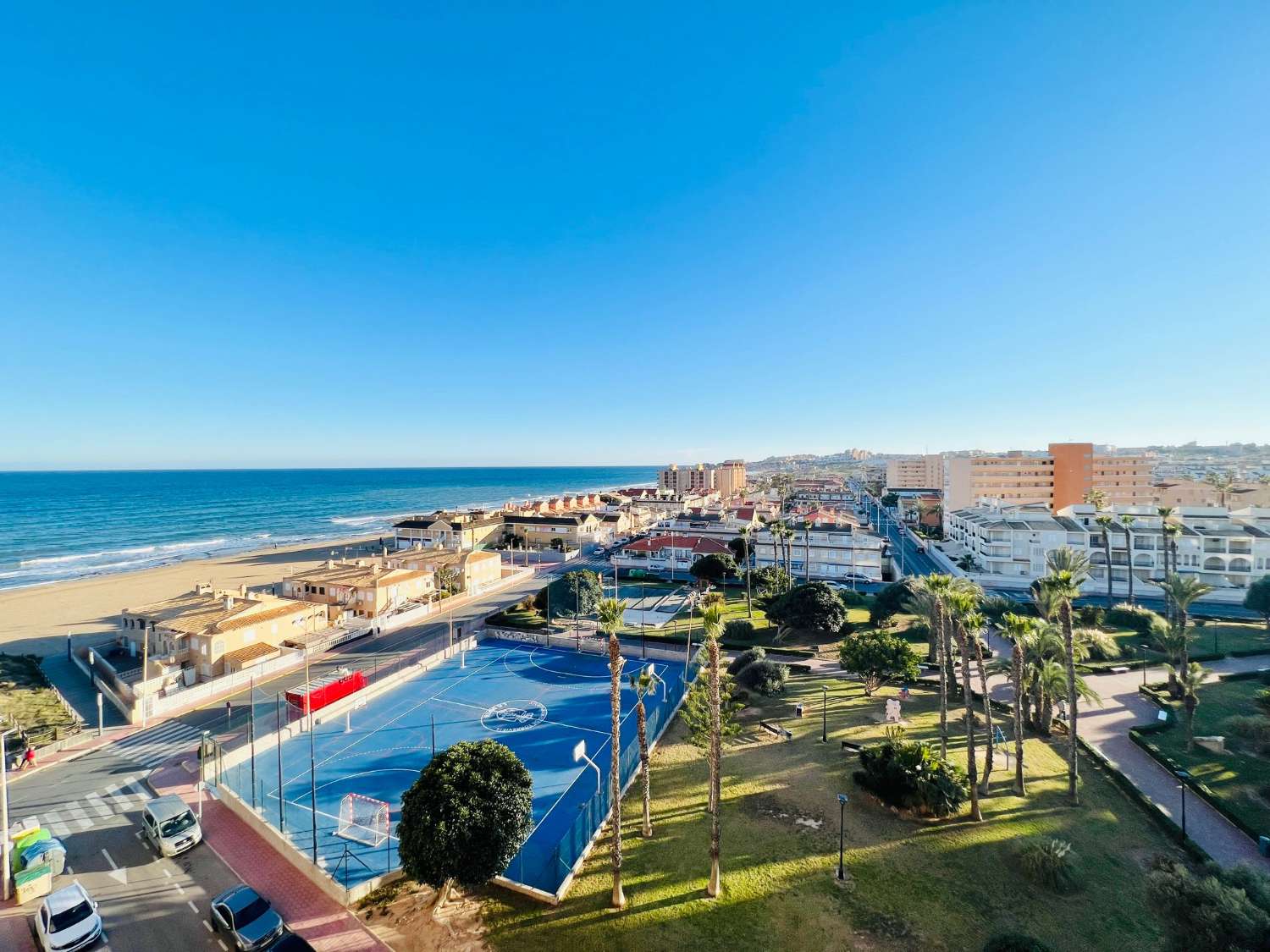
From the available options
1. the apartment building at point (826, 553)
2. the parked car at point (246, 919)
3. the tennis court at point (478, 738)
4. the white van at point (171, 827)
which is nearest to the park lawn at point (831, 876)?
the tennis court at point (478, 738)

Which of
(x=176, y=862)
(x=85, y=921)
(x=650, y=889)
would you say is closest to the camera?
(x=85, y=921)

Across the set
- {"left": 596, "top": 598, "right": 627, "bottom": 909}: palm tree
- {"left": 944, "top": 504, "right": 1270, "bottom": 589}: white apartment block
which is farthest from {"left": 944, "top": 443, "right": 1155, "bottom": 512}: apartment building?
{"left": 596, "top": 598, "right": 627, "bottom": 909}: palm tree

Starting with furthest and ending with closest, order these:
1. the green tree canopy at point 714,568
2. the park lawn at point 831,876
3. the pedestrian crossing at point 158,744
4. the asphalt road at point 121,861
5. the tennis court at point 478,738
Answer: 1. the green tree canopy at point 714,568
2. the pedestrian crossing at point 158,744
3. the tennis court at point 478,738
4. the asphalt road at point 121,861
5. the park lawn at point 831,876

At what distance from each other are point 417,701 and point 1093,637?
42114mm

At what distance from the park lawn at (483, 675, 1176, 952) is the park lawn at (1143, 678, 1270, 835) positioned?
4.28 m

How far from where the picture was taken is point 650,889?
55.2ft

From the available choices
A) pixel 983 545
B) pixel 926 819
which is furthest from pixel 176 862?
pixel 983 545

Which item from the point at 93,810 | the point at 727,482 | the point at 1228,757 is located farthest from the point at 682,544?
the point at 727,482

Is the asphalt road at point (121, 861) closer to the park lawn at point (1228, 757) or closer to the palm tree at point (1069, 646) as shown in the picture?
the palm tree at point (1069, 646)

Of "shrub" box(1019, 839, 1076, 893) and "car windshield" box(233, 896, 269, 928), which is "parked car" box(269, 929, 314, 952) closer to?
"car windshield" box(233, 896, 269, 928)

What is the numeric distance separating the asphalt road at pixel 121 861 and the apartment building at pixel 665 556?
4814 centimetres

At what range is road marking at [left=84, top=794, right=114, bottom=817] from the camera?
20.9 meters

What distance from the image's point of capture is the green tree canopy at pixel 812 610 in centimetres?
Answer: 4022

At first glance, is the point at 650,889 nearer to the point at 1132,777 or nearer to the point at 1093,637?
the point at 1132,777
